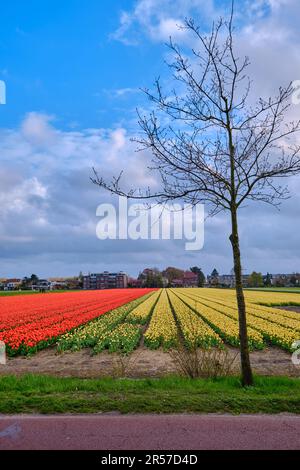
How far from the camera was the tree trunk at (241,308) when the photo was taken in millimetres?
7586

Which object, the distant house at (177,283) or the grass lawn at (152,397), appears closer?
the grass lawn at (152,397)

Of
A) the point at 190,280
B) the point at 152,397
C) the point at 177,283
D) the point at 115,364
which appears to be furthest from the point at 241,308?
the point at 190,280

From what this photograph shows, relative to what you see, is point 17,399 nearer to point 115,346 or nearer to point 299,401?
point 299,401

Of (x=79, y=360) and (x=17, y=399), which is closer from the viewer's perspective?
(x=17, y=399)

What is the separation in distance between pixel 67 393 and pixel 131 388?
1.07 metres

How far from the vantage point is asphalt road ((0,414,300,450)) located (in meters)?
4.56

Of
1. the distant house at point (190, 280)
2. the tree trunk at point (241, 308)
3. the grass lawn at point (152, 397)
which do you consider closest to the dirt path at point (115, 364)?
the grass lawn at point (152, 397)

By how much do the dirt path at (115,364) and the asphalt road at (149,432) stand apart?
215 inches

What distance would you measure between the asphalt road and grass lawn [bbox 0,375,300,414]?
30 cm

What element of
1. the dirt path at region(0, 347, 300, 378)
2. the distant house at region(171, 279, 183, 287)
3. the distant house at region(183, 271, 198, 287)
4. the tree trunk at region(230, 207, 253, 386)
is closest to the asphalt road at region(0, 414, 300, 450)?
the tree trunk at region(230, 207, 253, 386)

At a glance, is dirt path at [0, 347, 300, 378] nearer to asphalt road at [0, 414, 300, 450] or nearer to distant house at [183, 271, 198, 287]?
asphalt road at [0, 414, 300, 450]

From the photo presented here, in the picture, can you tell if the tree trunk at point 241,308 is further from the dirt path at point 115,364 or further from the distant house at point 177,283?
the distant house at point 177,283

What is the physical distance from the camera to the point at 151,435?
4812 mm
